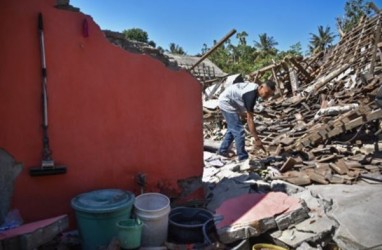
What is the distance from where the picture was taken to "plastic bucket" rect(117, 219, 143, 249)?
3480 millimetres

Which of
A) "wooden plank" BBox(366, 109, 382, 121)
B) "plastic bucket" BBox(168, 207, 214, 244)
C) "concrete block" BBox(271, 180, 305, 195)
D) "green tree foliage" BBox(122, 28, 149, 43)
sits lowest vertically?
"plastic bucket" BBox(168, 207, 214, 244)

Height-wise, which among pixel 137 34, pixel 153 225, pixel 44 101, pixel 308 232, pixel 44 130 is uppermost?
pixel 137 34

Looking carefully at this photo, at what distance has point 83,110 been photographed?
13.6 feet

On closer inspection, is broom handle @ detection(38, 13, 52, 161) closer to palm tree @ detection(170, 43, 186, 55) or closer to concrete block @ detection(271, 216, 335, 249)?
concrete block @ detection(271, 216, 335, 249)

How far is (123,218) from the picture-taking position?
3.77 metres

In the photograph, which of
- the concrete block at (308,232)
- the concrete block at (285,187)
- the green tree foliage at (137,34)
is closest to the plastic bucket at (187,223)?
the concrete block at (308,232)

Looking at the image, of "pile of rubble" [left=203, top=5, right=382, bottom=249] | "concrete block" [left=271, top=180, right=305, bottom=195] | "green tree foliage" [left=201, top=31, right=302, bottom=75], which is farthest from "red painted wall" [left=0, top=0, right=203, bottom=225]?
"green tree foliage" [left=201, top=31, right=302, bottom=75]

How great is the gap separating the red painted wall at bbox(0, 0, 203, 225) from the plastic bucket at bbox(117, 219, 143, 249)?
37.8 inches

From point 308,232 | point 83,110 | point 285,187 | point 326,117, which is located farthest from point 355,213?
point 326,117

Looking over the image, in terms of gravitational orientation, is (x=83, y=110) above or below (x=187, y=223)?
above

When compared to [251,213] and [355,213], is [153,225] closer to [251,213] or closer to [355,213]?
[251,213]

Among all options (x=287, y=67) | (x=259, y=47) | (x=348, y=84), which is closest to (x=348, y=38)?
(x=287, y=67)

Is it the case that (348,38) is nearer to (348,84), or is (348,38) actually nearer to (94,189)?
(348,84)

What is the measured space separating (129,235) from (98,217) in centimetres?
40
